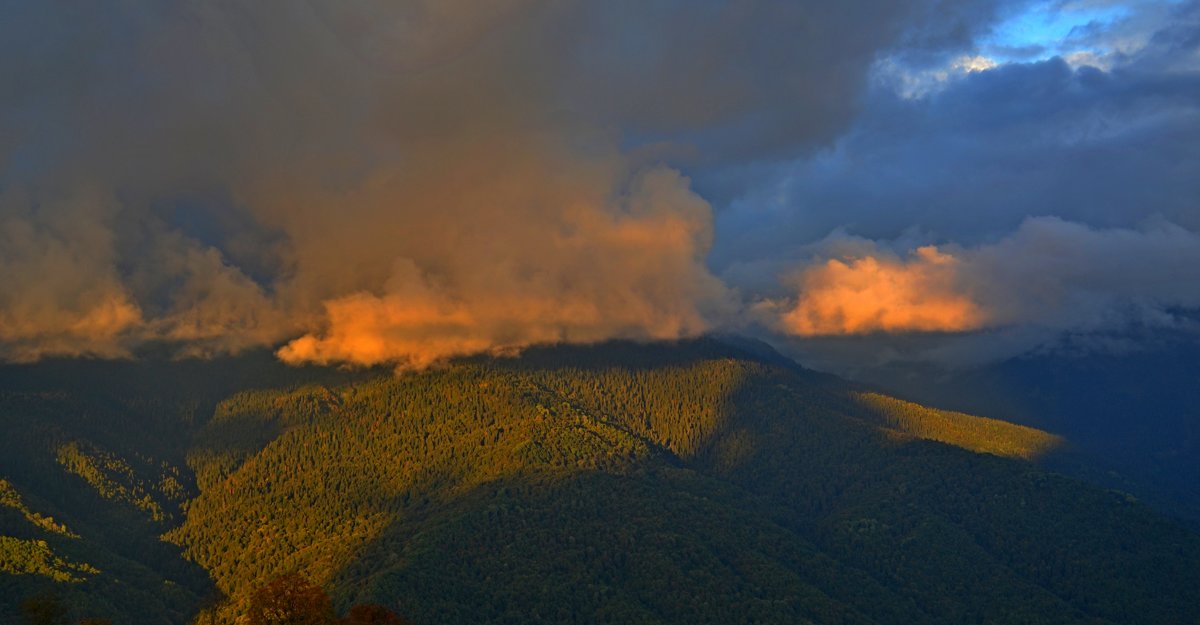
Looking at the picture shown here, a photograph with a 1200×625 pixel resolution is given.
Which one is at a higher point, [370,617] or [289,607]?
[289,607]

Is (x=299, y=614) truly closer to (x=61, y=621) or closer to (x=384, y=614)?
(x=384, y=614)

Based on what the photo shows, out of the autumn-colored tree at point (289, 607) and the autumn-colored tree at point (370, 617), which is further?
the autumn-colored tree at point (370, 617)

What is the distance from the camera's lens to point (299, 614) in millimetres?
163000

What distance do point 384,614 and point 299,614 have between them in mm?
12233

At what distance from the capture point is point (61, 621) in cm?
16212

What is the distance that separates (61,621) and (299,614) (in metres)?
32.9

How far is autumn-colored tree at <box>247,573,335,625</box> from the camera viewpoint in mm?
162750

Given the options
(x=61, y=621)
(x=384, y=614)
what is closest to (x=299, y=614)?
(x=384, y=614)

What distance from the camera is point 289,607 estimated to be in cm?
16350

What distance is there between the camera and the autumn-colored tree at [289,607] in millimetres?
162750

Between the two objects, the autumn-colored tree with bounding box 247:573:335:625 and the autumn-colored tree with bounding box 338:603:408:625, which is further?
the autumn-colored tree with bounding box 338:603:408:625

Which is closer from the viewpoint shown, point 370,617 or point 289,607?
point 289,607

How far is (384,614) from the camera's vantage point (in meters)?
168
